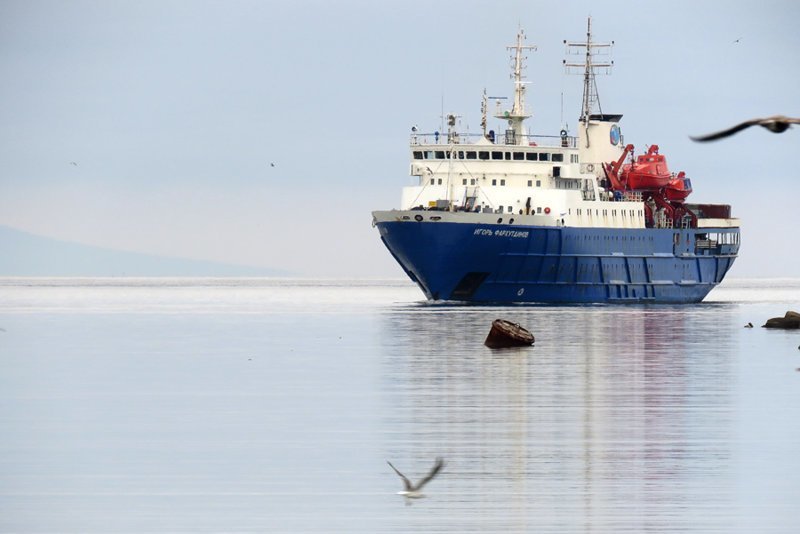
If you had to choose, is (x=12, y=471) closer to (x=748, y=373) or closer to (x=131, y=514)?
(x=131, y=514)

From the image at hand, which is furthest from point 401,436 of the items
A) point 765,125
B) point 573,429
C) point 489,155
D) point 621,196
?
point 621,196

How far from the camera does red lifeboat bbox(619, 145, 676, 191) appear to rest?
83125 millimetres

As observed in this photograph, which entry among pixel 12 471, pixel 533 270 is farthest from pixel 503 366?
pixel 533 270

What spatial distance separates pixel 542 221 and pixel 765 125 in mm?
60351

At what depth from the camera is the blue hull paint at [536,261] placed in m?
69.2

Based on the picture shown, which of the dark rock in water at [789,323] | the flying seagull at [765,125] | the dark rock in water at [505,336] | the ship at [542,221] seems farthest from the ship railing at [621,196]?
the flying seagull at [765,125]

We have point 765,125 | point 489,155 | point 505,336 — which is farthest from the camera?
point 489,155

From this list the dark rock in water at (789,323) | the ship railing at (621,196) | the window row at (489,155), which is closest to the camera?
the dark rock in water at (789,323)

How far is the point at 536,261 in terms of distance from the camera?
7212 centimetres

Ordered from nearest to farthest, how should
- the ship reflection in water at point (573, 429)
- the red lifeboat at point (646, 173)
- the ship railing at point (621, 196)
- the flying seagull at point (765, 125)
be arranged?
1. the flying seagull at point (765, 125)
2. the ship reflection in water at point (573, 429)
3. the ship railing at point (621, 196)
4. the red lifeboat at point (646, 173)

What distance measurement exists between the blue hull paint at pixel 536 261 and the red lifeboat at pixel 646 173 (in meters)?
2.90

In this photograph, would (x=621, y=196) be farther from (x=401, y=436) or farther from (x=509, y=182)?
(x=401, y=436)

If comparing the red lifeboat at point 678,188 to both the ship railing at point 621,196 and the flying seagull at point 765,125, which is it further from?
the flying seagull at point 765,125

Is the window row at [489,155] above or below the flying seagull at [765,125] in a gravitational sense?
above
